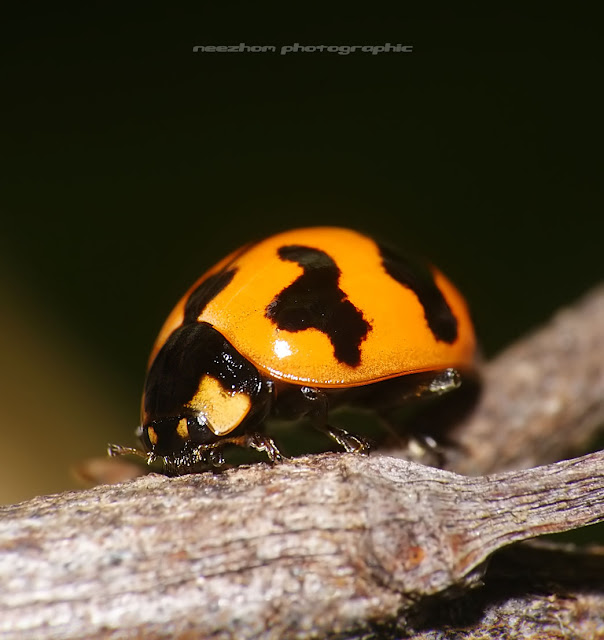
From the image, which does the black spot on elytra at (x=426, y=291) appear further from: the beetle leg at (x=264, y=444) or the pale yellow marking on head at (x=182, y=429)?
the pale yellow marking on head at (x=182, y=429)

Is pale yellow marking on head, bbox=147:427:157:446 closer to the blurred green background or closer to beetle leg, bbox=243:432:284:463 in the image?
beetle leg, bbox=243:432:284:463

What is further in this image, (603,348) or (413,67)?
(413,67)

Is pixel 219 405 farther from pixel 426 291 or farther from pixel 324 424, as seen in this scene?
pixel 426 291

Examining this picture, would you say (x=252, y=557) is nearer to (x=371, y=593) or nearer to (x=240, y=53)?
(x=371, y=593)

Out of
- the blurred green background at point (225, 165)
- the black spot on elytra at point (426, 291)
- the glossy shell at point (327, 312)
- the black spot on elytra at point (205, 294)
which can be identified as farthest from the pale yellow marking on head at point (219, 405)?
the blurred green background at point (225, 165)

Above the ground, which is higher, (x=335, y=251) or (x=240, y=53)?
(x=240, y=53)

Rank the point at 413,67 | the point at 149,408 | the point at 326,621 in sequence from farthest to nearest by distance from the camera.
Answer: the point at 413,67
the point at 149,408
the point at 326,621

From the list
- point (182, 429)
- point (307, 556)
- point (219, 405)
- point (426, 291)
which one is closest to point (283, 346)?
point (219, 405)

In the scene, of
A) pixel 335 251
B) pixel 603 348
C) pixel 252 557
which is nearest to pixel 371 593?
pixel 252 557
